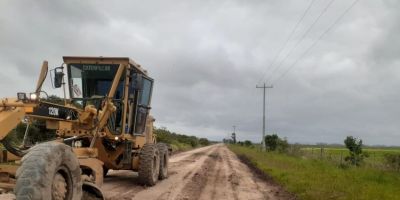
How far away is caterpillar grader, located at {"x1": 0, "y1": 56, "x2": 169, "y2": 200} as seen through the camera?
6266 millimetres

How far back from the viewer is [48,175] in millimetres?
6082

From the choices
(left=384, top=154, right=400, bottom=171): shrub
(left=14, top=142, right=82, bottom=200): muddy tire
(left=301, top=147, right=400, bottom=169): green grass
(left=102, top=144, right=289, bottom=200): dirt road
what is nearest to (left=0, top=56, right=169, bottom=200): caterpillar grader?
(left=14, top=142, right=82, bottom=200): muddy tire

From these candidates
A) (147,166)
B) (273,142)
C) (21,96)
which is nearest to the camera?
(21,96)

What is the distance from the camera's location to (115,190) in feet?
41.1

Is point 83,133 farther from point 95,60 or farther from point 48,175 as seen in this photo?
point 48,175

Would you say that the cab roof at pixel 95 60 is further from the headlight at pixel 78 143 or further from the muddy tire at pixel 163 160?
the muddy tire at pixel 163 160

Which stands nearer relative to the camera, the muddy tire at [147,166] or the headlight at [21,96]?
the headlight at [21,96]

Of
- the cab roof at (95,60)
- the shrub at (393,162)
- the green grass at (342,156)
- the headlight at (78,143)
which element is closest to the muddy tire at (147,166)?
the cab roof at (95,60)

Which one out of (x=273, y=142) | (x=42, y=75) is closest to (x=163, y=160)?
(x=42, y=75)

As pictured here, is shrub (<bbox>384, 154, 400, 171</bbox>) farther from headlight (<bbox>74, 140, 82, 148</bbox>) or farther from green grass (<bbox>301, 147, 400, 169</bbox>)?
headlight (<bbox>74, 140, 82, 148</bbox>)

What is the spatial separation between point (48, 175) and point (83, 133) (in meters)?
4.58

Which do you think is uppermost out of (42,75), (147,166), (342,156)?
(42,75)

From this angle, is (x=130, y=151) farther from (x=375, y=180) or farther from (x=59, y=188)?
(x=375, y=180)

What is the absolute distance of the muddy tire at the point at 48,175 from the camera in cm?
579
